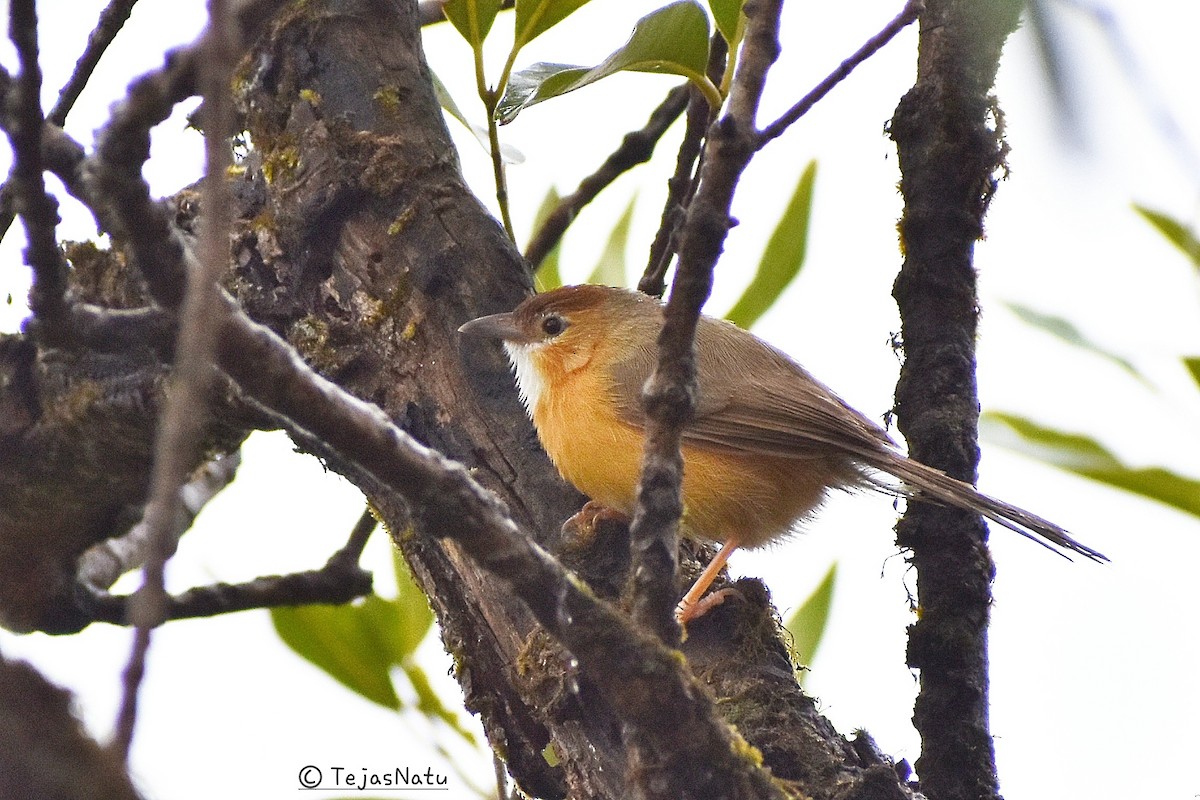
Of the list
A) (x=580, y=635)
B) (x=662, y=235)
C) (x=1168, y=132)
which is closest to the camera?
(x=1168, y=132)

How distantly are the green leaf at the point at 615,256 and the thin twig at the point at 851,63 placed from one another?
3.03m

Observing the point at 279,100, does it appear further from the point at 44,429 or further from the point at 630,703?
the point at 630,703

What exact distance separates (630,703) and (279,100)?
93.5 inches

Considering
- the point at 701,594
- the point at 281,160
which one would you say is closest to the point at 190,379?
the point at 701,594

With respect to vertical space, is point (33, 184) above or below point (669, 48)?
below

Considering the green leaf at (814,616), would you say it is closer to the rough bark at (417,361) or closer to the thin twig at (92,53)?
the rough bark at (417,361)

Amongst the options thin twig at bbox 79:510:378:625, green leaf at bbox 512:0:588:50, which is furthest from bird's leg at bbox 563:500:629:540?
green leaf at bbox 512:0:588:50

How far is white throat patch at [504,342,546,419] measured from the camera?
3.91 metres

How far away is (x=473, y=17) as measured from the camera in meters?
3.66

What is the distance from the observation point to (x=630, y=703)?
82.7 inches

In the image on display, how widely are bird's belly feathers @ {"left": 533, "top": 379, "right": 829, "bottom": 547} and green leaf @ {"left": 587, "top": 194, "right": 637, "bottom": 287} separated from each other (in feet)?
3.18

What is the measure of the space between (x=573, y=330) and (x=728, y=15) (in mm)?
1761

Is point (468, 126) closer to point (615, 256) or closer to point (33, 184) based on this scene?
point (615, 256)

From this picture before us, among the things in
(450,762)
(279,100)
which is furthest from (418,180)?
(450,762)
